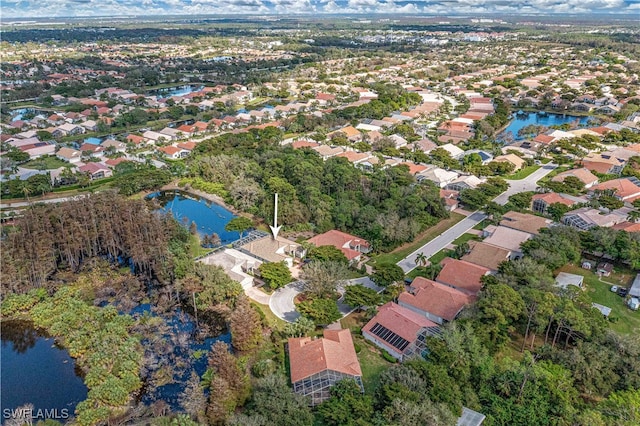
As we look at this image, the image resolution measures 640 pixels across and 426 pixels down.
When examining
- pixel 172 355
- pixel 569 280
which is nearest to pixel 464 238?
pixel 569 280

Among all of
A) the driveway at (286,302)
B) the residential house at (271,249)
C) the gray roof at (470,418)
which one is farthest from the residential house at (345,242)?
the gray roof at (470,418)

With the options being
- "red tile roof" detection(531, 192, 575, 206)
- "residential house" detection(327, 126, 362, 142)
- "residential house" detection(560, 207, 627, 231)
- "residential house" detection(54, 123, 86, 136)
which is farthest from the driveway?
"residential house" detection(54, 123, 86, 136)

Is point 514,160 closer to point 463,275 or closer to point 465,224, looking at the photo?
point 465,224

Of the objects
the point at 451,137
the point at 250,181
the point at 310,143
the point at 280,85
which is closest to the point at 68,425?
the point at 250,181

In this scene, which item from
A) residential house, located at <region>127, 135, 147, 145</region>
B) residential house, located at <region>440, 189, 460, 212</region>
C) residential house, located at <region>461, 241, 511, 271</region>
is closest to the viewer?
residential house, located at <region>461, 241, 511, 271</region>

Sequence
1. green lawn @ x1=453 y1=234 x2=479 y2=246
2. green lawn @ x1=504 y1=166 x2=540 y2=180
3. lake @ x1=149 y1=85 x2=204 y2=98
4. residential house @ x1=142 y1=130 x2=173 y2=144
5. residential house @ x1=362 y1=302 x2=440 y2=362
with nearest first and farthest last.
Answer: residential house @ x1=362 y1=302 x2=440 y2=362 < green lawn @ x1=453 y1=234 x2=479 y2=246 < green lawn @ x1=504 y1=166 x2=540 y2=180 < residential house @ x1=142 y1=130 x2=173 y2=144 < lake @ x1=149 y1=85 x2=204 y2=98

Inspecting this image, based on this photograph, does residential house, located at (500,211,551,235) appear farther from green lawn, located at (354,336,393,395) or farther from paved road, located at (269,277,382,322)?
green lawn, located at (354,336,393,395)
